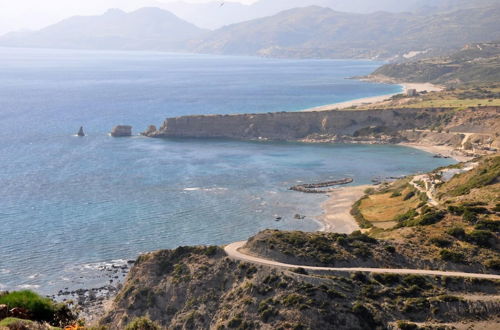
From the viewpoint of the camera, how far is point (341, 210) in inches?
3307

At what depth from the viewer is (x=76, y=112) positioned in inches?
7293

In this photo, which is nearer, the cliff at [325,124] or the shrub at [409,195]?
the shrub at [409,195]

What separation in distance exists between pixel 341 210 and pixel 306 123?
66.5m

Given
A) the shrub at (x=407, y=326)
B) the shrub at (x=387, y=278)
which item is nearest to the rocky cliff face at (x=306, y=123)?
the shrub at (x=387, y=278)

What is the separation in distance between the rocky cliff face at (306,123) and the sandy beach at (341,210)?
50465 mm

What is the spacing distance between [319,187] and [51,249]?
42.3 metres

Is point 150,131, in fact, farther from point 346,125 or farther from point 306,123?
point 346,125

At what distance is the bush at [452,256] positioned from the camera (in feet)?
161

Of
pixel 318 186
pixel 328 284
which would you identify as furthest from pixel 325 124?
pixel 328 284

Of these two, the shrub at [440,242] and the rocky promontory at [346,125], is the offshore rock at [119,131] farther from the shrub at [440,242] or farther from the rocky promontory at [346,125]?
the shrub at [440,242]

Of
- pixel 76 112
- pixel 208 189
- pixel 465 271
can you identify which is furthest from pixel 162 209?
pixel 76 112

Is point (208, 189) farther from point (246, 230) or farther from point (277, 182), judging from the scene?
point (246, 230)

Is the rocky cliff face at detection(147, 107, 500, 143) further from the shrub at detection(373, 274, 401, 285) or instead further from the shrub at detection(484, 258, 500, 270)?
the shrub at detection(373, 274, 401, 285)

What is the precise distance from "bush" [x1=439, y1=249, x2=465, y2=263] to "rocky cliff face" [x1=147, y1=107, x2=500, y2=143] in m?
94.2
